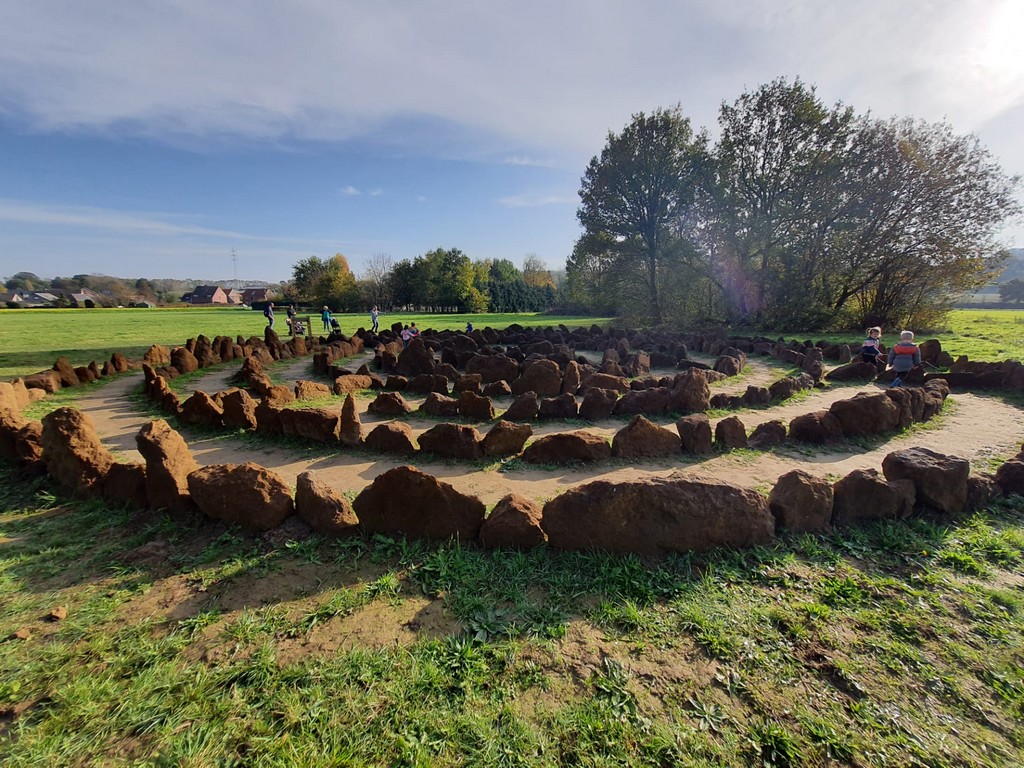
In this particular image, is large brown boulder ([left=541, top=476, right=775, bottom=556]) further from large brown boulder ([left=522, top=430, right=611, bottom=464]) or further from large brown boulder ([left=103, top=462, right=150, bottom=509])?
large brown boulder ([left=103, top=462, right=150, bottom=509])

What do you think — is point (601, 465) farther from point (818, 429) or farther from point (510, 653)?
point (818, 429)

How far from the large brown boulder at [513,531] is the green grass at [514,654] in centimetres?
15

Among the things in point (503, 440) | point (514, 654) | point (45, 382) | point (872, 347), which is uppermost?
point (872, 347)

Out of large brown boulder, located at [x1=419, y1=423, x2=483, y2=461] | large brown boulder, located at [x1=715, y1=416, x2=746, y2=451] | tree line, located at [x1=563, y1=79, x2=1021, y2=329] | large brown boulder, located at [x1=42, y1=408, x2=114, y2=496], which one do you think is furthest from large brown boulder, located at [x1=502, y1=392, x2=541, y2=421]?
tree line, located at [x1=563, y1=79, x2=1021, y2=329]

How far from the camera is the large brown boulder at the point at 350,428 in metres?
6.96

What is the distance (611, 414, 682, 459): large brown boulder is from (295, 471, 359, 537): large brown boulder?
3.75 meters

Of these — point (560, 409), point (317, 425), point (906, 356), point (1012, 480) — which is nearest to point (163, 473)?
point (317, 425)

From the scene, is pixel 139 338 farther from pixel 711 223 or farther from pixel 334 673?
pixel 711 223

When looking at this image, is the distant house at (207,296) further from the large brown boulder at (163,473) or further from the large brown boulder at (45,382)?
the large brown boulder at (163,473)

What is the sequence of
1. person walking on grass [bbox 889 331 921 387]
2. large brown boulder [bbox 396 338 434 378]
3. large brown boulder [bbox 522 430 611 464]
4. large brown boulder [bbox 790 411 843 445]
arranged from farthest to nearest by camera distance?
1. large brown boulder [bbox 396 338 434 378]
2. person walking on grass [bbox 889 331 921 387]
3. large brown boulder [bbox 790 411 843 445]
4. large brown boulder [bbox 522 430 611 464]

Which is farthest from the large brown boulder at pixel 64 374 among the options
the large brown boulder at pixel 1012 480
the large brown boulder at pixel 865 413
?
the large brown boulder at pixel 1012 480

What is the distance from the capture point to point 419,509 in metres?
4.21

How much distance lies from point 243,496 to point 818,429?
803 cm

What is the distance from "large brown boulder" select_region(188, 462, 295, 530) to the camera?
4301 mm
